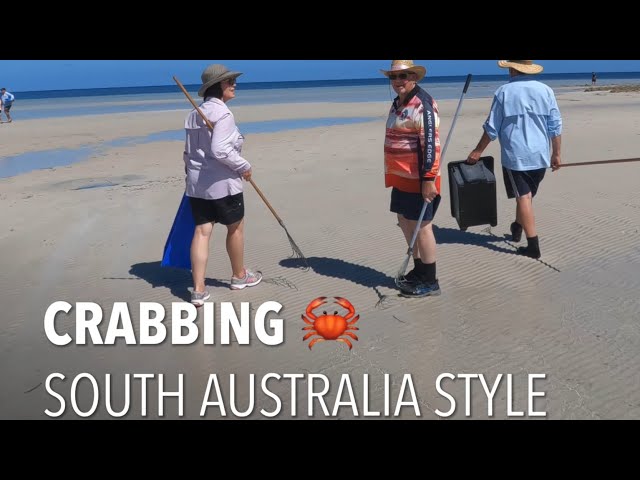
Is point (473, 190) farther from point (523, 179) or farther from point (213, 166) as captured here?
point (213, 166)

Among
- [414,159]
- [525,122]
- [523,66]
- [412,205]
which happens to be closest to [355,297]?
[412,205]

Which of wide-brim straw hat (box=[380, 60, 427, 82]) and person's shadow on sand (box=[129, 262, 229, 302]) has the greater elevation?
wide-brim straw hat (box=[380, 60, 427, 82])

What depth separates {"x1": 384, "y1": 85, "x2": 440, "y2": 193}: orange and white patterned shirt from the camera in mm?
4238

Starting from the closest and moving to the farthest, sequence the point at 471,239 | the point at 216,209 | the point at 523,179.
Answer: the point at 216,209 < the point at 523,179 < the point at 471,239

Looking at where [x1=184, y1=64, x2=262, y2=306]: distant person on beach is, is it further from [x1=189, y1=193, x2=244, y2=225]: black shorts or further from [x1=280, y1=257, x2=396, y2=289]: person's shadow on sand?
[x1=280, y1=257, x2=396, y2=289]: person's shadow on sand

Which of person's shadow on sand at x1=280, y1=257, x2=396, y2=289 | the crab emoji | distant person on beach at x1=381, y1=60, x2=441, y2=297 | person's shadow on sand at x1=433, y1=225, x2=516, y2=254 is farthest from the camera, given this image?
person's shadow on sand at x1=433, y1=225, x2=516, y2=254

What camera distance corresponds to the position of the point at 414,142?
14.3 ft

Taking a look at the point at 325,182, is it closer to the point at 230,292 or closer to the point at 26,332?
the point at 230,292

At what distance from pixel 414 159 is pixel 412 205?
0.36 meters

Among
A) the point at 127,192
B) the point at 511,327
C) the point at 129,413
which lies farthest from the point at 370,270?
the point at 127,192

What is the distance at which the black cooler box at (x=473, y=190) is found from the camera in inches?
211

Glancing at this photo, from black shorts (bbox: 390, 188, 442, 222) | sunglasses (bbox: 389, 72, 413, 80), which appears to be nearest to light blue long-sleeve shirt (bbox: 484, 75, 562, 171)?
black shorts (bbox: 390, 188, 442, 222)

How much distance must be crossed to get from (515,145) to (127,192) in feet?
18.8

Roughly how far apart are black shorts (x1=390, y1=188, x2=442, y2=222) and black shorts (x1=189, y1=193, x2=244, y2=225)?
3.82 feet
